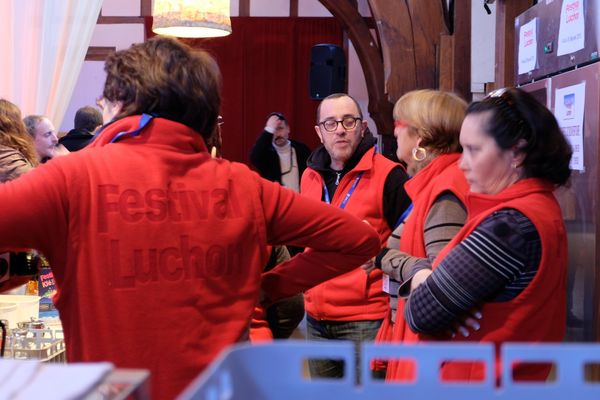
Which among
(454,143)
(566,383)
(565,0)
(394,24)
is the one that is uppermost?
(394,24)

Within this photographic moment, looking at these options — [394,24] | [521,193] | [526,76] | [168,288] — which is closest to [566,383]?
[168,288]

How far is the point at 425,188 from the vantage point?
2.44 metres

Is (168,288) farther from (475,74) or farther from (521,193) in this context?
(475,74)

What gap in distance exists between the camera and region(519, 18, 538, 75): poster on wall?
2941 mm

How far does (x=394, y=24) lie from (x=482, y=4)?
0.79 m

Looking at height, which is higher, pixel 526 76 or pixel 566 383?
pixel 526 76

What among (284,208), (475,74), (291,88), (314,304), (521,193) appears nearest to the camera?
(284,208)

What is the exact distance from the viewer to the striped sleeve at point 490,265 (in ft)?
5.78

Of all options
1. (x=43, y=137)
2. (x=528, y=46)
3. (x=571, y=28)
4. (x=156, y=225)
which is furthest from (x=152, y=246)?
(x=43, y=137)

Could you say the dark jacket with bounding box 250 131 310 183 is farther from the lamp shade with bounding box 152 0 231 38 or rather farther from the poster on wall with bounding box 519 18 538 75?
the poster on wall with bounding box 519 18 538 75

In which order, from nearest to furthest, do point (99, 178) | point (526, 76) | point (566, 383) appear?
point (566, 383) < point (99, 178) < point (526, 76)

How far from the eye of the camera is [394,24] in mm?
5277

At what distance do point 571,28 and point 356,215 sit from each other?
113 centimetres

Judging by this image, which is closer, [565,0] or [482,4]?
[565,0]
